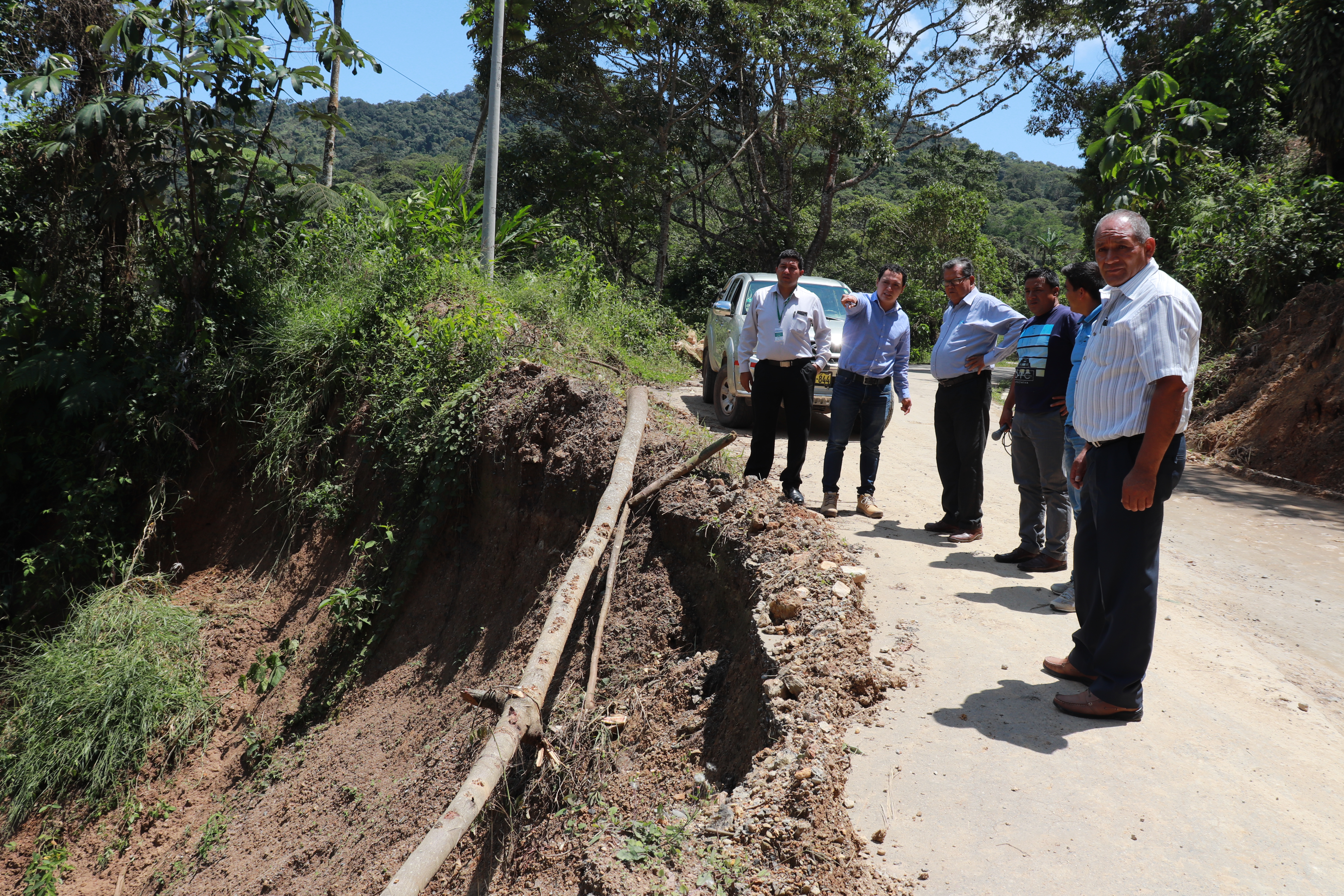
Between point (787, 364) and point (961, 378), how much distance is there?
1287mm

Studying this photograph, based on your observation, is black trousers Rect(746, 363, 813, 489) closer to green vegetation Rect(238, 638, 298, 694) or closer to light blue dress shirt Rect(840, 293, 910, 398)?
light blue dress shirt Rect(840, 293, 910, 398)

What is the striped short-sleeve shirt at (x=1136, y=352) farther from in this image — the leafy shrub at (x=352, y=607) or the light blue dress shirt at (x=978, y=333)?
the leafy shrub at (x=352, y=607)

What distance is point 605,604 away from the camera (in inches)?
191

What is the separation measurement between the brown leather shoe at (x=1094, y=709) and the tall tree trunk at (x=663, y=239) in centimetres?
1838

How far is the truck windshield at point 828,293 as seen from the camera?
34.1ft

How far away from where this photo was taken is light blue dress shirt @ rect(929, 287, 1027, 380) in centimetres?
593

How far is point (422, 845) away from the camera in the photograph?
3.07 m

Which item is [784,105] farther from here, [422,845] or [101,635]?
[422,845]

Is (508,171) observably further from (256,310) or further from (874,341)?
(874,341)

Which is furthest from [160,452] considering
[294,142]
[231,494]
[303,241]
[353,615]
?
[294,142]

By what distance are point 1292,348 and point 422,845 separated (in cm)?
1230

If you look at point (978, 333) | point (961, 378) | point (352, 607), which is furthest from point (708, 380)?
point (352, 607)

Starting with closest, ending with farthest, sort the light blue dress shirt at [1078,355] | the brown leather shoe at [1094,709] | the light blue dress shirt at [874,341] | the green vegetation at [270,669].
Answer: the brown leather shoe at [1094,709] → the light blue dress shirt at [1078,355] → the light blue dress shirt at [874,341] → the green vegetation at [270,669]

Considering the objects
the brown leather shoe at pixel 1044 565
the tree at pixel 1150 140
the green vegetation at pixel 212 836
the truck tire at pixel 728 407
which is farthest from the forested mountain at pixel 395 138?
the tree at pixel 1150 140
